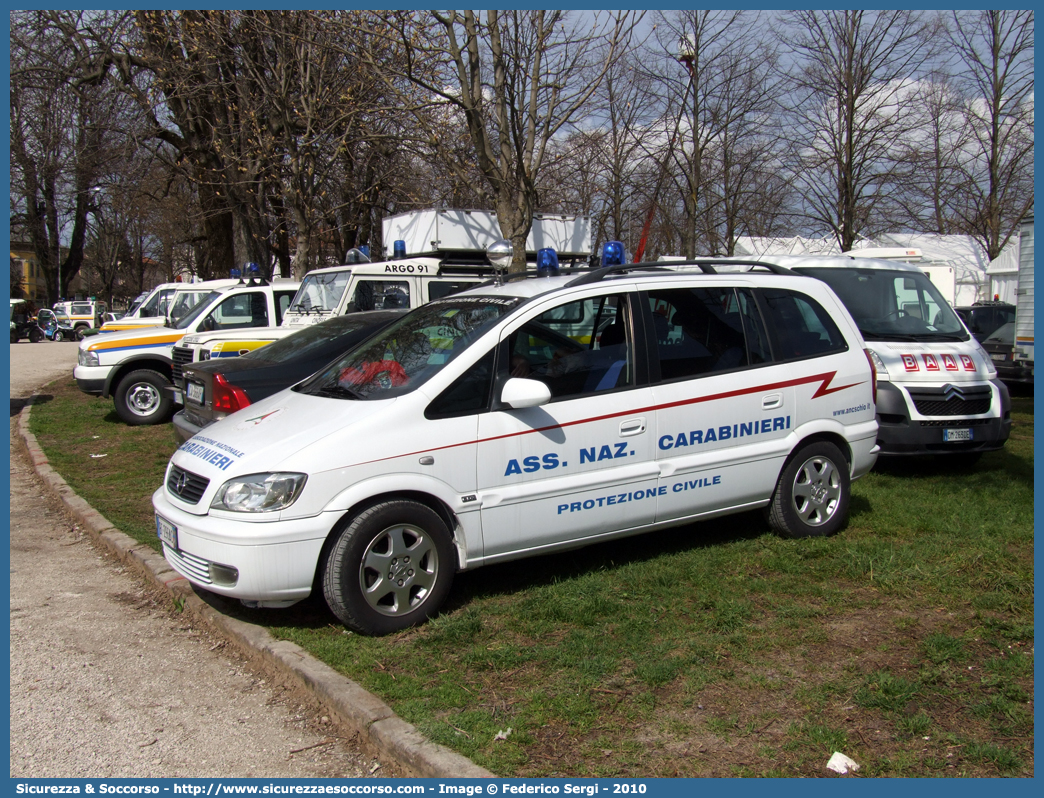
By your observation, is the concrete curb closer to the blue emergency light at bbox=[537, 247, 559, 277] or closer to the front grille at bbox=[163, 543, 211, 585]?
the front grille at bbox=[163, 543, 211, 585]

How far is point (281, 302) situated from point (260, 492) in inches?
347

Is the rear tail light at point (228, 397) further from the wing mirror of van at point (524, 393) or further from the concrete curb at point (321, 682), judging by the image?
the wing mirror of van at point (524, 393)

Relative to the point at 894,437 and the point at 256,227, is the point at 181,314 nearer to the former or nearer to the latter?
the point at 256,227

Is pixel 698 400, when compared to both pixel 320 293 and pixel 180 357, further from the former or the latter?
pixel 180 357

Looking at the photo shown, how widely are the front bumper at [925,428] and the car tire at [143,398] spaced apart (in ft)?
31.5

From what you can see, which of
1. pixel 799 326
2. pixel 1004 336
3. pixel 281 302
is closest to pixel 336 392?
pixel 799 326

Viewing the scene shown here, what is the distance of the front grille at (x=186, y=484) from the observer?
4.77 meters

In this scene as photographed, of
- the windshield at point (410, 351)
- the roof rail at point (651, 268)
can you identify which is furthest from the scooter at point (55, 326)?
the roof rail at point (651, 268)

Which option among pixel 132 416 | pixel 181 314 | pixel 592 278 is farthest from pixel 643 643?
pixel 181 314

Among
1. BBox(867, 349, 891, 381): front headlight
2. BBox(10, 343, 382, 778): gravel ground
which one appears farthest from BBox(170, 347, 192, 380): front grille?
BBox(867, 349, 891, 381): front headlight

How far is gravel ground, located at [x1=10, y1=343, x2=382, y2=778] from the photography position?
144 inches

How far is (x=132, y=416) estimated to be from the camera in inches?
489

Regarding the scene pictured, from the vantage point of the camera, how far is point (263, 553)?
14.5 ft

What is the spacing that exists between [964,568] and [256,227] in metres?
18.6
